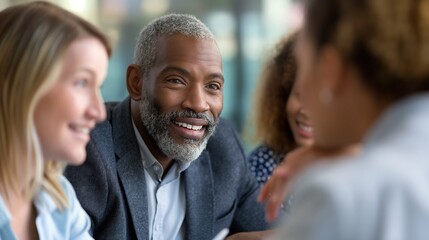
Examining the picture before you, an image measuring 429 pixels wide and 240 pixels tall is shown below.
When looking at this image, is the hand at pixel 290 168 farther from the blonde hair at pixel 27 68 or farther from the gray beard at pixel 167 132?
the gray beard at pixel 167 132

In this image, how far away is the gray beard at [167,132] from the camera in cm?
178

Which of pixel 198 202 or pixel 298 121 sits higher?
pixel 298 121

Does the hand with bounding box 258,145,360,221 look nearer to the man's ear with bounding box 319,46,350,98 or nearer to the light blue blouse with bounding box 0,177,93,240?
the man's ear with bounding box 319,46,350,98

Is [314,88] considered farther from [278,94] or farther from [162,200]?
[278,94]

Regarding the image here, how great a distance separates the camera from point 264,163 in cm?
222

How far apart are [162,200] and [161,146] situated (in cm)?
15

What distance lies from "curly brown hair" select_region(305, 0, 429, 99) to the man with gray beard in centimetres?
95

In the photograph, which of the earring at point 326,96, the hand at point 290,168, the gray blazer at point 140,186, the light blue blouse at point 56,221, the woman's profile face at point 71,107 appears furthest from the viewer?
the gray blazer at point 140,186

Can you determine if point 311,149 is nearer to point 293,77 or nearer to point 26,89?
point 26,89

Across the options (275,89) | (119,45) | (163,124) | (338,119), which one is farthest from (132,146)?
(119,45)

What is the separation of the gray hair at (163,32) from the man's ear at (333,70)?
0.95 m

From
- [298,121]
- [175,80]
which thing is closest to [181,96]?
[175,80]

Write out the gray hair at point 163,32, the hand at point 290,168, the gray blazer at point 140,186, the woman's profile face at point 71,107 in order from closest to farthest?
1. the hand at point 290,168
2. the woman's profile face at point 71,107
3. the gray blazer at point 140,186
4. the gray hair at point 163,32

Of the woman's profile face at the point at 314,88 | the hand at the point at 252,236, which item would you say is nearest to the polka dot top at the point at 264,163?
the hand at the point at 252,236
